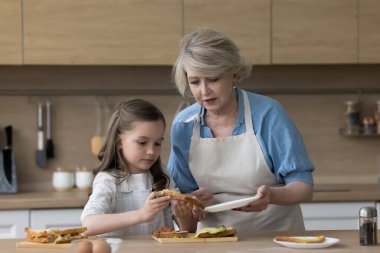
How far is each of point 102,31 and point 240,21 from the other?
66 cm

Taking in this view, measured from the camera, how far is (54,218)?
141 inches

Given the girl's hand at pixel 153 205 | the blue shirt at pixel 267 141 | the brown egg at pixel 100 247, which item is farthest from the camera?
the blue shirt at pixel 267 141

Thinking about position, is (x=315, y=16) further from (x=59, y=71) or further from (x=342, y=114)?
(x=59, y=71)

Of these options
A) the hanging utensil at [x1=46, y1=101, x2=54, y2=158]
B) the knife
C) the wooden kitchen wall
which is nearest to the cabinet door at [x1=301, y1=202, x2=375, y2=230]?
the wooden kitchen wall

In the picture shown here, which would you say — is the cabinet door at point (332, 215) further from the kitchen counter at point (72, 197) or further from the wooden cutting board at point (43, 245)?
the wooden cutting board at point (43, 245)

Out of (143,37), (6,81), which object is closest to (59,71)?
(6,81)

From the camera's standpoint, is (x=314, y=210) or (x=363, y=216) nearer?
(x=363, y=216)

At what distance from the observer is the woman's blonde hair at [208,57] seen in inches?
96.4

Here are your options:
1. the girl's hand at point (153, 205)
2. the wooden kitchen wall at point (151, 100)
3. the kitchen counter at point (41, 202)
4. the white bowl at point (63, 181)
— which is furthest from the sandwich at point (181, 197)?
the wooden kitchen wall at point (151, 100)

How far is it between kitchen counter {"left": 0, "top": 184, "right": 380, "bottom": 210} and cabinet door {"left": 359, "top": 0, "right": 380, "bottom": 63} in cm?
65

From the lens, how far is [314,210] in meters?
3.72

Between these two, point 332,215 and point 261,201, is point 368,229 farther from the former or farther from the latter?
point 332,215

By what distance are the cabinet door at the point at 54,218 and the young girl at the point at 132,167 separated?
1.10 m

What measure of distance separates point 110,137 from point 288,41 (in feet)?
5.31
